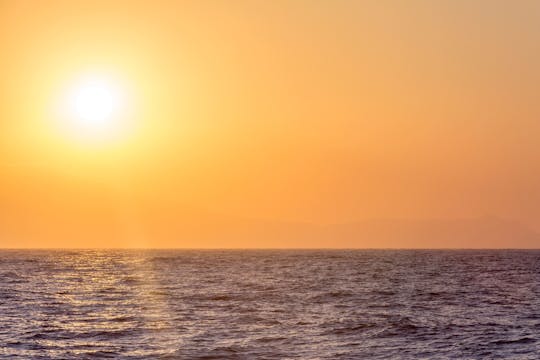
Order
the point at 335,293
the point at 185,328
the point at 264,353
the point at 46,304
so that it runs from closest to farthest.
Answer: the point at 264,353 < the point at 185,328 < the point at 46,304 < the point at 335,293

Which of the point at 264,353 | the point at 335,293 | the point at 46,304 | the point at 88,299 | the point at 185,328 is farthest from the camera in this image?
the point at 335,293

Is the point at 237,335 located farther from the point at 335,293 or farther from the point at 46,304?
the point at 335,293

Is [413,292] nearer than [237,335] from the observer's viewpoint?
No

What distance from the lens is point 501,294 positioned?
73.1m

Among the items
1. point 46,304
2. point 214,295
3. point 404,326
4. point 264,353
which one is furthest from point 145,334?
point 214,295

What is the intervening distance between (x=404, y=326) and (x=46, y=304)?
29408mm

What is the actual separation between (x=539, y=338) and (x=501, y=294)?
100ft

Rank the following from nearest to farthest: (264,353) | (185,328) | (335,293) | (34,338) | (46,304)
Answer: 1. (264,353)
2. (34,338)
3. (185,328)
4. (46,304)
5. (335,293)

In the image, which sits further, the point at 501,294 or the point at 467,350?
the point at 501,294

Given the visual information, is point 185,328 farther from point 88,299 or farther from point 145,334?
point 88,299

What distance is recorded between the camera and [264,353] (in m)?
38.0

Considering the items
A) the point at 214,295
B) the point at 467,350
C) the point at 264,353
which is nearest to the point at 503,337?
the point at 467,350

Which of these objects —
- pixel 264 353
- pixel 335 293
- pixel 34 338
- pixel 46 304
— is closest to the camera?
pixel 264 353

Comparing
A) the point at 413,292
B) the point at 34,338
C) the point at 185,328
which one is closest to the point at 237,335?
the point at 185,328
